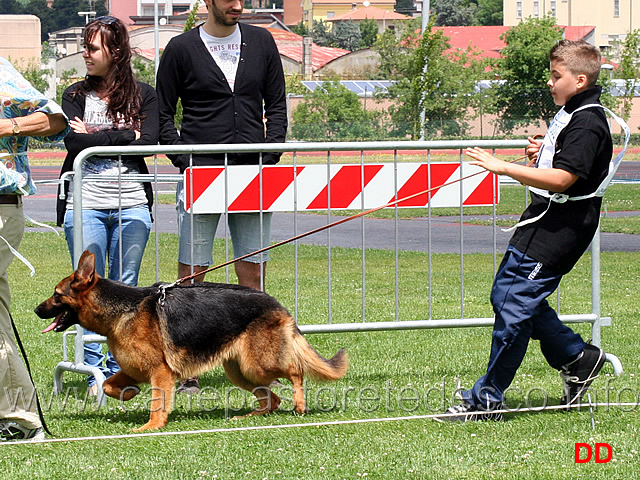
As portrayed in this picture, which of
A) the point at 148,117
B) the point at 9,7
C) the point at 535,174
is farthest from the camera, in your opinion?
the point at 9,7

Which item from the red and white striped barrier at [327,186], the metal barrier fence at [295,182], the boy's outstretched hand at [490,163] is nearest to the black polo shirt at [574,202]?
the boy's outstretched hand at [490,163]

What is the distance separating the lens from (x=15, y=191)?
4.77m

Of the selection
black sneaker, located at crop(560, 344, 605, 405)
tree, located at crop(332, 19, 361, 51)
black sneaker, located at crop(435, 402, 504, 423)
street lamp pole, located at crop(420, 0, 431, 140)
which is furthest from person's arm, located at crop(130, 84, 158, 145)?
tree, located at crop(332, 19, 361, 51)

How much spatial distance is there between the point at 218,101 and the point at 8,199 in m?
1.99

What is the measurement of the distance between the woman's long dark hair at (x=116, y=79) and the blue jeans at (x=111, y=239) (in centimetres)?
64

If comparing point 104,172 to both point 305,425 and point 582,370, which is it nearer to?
point 305,425

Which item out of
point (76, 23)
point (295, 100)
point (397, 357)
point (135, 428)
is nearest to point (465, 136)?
point (295, 100)

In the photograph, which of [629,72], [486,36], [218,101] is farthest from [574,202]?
[486,36]

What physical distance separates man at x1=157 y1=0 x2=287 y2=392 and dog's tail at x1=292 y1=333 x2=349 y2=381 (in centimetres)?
115

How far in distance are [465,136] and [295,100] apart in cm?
1260

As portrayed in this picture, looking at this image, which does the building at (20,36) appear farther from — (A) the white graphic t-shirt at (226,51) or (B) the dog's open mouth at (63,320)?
(B) the dog's open mouth at (63,320)

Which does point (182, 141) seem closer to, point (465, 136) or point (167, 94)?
point (167, 94)

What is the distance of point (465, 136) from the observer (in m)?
37.3

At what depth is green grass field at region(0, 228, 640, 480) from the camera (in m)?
4.43
